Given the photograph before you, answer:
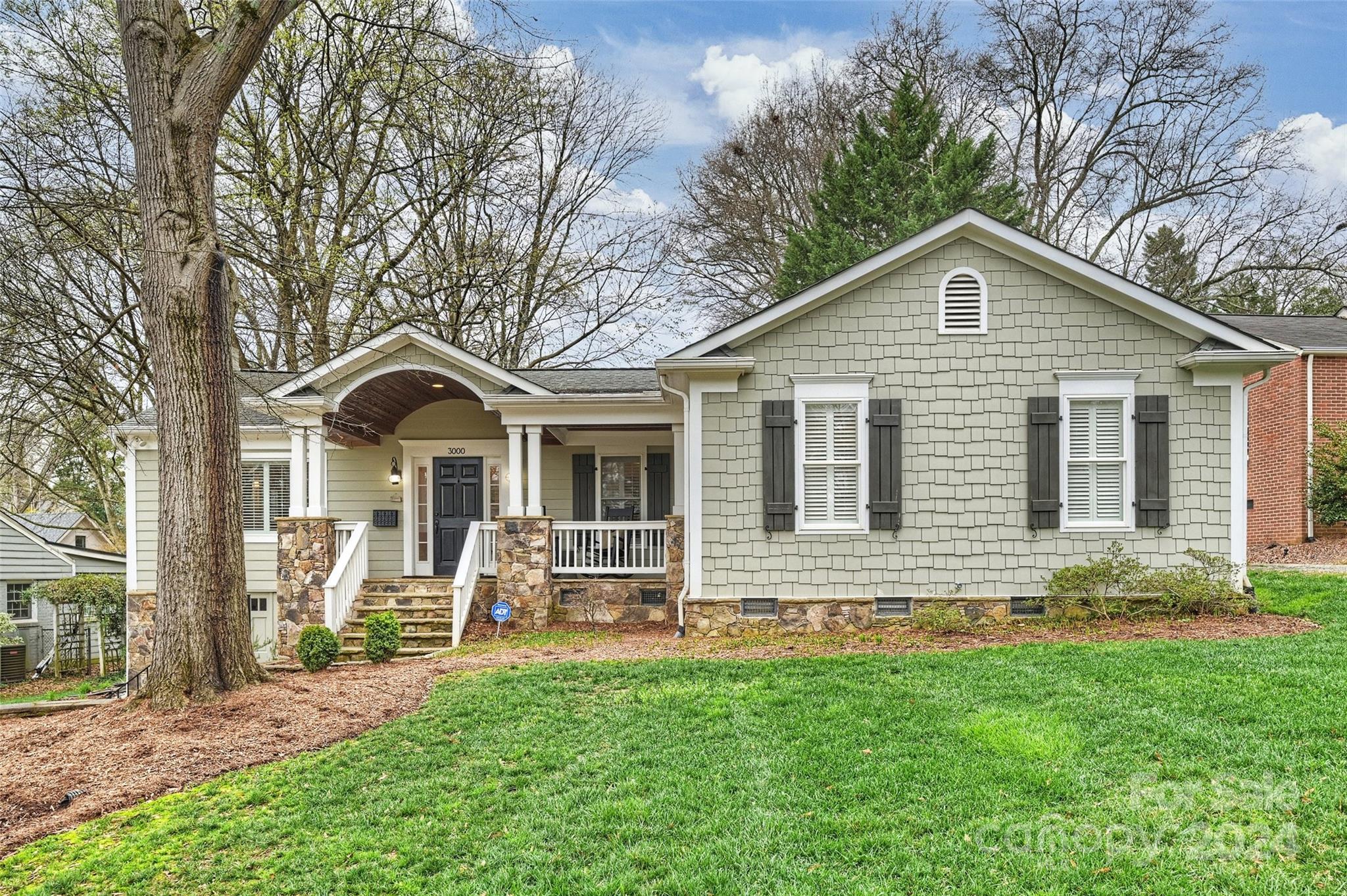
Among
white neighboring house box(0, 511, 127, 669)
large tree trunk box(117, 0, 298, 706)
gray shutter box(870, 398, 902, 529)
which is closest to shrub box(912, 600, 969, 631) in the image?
gray shutter box(870, 398, 902, 529)

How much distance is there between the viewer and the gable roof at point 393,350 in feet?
33.9

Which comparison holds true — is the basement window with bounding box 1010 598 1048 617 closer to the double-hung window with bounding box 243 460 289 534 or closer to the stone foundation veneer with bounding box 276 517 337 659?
the stone foundation veneer with bounding box 276 517 337 659

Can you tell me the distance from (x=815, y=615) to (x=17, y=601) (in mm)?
18636

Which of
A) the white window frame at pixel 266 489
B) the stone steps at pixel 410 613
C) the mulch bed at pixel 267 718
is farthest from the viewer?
the white window frame at pixel 266 489

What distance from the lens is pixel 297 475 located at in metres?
10.6

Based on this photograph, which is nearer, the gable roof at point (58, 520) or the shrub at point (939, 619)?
the shrub at point (939, 619)

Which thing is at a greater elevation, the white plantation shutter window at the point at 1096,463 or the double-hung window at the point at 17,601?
the white plantation shutter window at the point at 1096,463

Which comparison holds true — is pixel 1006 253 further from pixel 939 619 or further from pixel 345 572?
pixel 345 572

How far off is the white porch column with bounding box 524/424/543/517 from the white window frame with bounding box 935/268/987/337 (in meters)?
5.54

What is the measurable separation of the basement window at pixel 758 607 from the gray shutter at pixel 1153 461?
435cm

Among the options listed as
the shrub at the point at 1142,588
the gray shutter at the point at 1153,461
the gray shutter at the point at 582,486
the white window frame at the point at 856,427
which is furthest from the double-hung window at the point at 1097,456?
the gray shutter at the point at 582,486

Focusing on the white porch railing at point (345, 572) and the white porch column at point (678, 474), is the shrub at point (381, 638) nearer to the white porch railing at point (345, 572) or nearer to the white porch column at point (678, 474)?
the white porch railing at point (345, 572)

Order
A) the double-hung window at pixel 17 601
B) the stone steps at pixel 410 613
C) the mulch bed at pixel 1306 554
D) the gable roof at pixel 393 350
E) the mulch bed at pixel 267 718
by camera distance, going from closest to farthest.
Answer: the mulch bed at pixel 267 718, the stone steps at pixel 410 613, the gable roof at pixel 393 350, the mulch bed at pixel 1306 554, the double-hung window at pixel 17 601

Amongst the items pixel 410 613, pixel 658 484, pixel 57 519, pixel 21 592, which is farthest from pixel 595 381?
pixel 57 519
